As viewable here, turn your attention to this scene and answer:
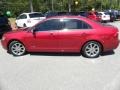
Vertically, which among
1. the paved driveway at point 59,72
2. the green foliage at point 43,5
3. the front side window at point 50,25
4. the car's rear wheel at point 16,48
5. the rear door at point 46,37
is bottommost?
the green foliage at point 43,5

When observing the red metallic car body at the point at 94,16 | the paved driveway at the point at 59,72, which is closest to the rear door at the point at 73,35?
the paved driveway at the point at 59,72

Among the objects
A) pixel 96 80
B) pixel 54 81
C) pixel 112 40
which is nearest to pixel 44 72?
pixel 54 81

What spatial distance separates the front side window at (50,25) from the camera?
34.7 feet

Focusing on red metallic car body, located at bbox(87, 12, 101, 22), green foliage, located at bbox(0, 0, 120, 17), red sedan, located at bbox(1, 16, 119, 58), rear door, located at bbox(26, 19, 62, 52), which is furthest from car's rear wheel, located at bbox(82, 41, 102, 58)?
green foliage, located at bbox(0, 0, 120, 17)

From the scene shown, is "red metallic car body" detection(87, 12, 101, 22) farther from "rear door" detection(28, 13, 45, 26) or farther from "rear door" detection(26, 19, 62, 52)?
"rear door" detection(26, 19, 62, 52)

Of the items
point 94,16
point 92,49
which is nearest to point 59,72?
point 92,49

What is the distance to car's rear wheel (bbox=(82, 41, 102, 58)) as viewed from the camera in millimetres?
10439

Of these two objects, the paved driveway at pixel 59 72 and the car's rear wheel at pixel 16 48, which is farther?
the car's rear wheel at pixel 16 48

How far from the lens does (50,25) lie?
34.9 feet

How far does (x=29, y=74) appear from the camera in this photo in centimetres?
812

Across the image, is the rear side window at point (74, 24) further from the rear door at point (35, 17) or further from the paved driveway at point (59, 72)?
the rear door at point (35, 17)

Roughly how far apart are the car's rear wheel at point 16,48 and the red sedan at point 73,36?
423mm

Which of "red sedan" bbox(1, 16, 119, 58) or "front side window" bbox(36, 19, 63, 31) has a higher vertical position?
"front side window" bbox(36, 19, 63, 31)

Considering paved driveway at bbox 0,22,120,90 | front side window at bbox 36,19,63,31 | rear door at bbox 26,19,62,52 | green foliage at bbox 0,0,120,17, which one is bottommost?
green foliage at bbox 0,0,120,17
